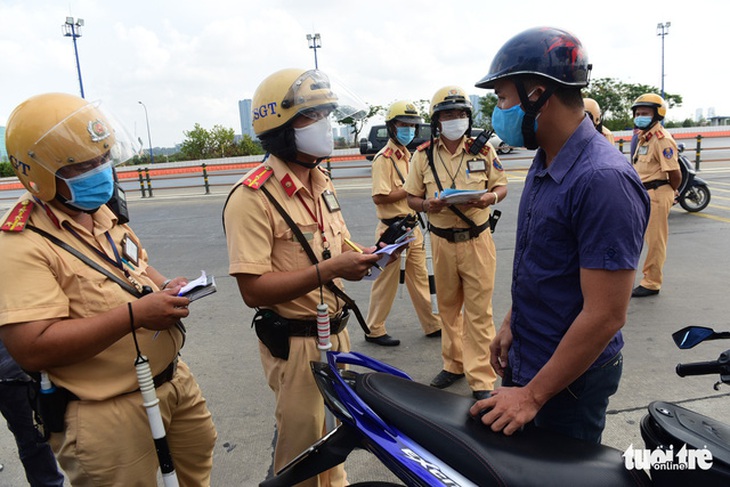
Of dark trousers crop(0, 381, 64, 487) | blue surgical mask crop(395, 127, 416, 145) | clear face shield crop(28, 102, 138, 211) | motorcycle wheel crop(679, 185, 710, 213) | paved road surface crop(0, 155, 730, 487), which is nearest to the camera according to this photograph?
clear face shield crop(28, 102, 138, 211)

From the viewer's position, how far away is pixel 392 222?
461 cm

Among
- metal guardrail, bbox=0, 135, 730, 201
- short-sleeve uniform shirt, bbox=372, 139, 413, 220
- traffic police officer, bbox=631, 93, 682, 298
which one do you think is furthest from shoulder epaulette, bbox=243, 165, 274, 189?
metal guardrail, bbox=0, 135, 730, 201

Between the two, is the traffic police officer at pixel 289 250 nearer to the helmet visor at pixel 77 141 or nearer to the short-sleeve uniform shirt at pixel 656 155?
the helmet visor at pixel 77 141

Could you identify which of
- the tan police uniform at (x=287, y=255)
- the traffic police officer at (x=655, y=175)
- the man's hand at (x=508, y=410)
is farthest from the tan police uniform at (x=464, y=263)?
the traffic police officer at (x=655, y=175)

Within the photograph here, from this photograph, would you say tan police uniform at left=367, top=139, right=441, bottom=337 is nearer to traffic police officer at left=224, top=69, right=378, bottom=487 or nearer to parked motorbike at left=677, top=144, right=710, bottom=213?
traffic police officer at left=224, top=69, right=378, bottom=487

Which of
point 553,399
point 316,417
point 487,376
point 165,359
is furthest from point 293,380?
point 487,376

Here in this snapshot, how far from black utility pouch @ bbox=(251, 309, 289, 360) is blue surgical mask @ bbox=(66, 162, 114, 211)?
75 cm

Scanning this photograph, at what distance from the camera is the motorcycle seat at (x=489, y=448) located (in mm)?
1306

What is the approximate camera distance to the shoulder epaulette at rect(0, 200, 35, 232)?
5.13 feet

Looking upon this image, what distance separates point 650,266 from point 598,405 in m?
4.02

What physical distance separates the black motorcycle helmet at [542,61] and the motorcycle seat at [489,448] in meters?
0.97

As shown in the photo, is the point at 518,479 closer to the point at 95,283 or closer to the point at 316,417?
the point at 316,417

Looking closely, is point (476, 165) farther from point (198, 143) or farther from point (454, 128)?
point (198, 143)

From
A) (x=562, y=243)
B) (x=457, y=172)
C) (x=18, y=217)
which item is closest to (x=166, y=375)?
(x=18, y=217)
